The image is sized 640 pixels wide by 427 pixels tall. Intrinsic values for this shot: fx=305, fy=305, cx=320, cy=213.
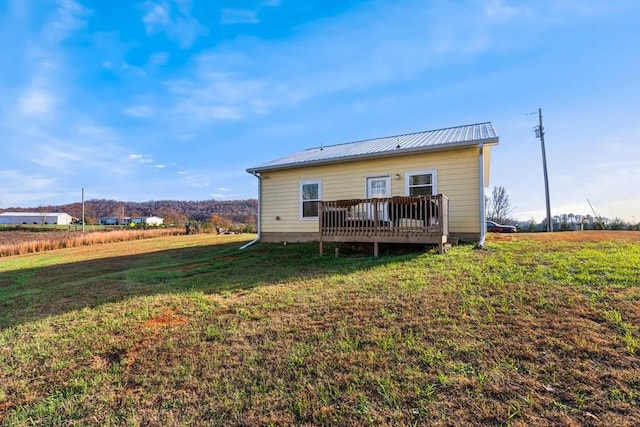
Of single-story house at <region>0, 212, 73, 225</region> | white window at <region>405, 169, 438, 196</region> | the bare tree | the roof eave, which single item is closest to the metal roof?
the roof eave

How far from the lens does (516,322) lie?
331 centimetres

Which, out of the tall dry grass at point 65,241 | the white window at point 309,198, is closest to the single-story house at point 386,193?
the white window at point 309,198

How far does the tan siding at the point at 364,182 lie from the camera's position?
28.6 ft

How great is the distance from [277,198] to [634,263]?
31.5 feet

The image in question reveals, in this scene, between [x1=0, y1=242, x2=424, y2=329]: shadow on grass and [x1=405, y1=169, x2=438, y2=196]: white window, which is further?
[x1=405, y1=169, x2=438, y2=196]: white window

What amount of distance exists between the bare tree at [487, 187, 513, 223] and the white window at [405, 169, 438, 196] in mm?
30682

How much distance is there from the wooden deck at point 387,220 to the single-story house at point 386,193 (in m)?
0.02

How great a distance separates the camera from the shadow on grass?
5281 millimetres

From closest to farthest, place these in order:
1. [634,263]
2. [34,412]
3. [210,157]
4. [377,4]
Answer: [34,412] < [634,263] < [377,4] < [210,157]

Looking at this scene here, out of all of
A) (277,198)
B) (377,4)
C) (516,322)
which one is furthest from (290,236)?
(516,322)

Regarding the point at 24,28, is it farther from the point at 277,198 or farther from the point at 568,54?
the point at 568,54

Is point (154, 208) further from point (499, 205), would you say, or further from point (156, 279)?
point (156, 279)

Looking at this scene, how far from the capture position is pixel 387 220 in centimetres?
800

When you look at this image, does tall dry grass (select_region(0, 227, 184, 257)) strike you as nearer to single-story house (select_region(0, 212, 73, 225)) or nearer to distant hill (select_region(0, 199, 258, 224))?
distant hill (select_region(0, 199, 258, 224))
